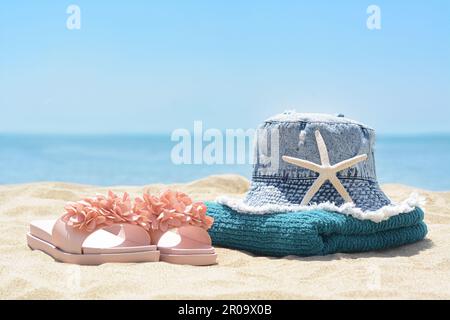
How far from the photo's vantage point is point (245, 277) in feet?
10.1

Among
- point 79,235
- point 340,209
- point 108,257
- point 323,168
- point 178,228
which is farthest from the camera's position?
point 323,168

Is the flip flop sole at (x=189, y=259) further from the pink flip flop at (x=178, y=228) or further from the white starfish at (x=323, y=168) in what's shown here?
the white starfish at (x=323, y=168)

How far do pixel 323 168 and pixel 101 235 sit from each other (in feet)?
4.75

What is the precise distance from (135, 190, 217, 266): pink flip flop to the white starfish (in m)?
0.69

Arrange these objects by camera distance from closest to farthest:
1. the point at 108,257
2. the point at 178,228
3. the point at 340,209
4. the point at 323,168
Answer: the point at 108,257
the point at 178,228
the point at 340,209
the point at 323,168

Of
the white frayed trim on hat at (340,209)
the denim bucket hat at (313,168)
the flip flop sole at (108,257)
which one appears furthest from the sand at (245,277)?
the denim bucket hat at (313,168)

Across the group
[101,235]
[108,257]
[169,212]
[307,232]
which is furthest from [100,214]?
[307,232]

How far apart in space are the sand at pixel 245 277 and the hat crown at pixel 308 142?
0.61 m

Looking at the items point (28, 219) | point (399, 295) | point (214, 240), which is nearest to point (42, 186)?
point (28, 219)

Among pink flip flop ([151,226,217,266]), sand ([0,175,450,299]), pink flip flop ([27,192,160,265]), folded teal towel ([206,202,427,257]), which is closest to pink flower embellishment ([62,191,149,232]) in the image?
pink flip flop ([27,192,160,265])

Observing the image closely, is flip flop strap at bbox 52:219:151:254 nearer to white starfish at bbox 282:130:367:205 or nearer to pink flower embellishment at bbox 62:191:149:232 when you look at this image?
pink flower embellishment at bbox 62:191:149:232

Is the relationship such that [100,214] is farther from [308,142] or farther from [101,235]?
[308,142]
